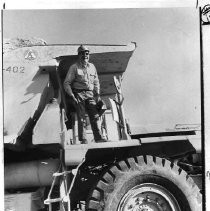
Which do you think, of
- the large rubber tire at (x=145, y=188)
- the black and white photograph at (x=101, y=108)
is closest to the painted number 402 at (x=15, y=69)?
the black and white photograph at (x=101, y=108)

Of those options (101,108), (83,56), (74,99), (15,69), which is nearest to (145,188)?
(101,108)

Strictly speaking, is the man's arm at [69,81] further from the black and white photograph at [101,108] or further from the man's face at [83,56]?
the man's face at [83,56]

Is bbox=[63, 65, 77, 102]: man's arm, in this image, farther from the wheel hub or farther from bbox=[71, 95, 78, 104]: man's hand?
the wheel hub

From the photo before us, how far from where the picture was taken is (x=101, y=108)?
14.7 feet

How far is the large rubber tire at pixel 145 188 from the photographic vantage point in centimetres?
444

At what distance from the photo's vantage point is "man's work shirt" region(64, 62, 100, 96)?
4.45m

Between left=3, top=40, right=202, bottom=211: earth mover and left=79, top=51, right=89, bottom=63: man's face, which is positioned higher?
left=79, top=51, right=89, bottom=63: man's face

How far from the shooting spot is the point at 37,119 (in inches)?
172

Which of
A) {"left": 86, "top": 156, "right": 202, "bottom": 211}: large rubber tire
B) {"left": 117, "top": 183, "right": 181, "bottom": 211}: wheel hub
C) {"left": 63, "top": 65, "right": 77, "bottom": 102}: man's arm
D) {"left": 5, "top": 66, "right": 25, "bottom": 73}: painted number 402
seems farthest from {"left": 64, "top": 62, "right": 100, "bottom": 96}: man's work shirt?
{"left": 117, "top": 183, "right": 181, "bottom": 211}: wheel hub

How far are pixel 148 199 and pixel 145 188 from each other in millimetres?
118

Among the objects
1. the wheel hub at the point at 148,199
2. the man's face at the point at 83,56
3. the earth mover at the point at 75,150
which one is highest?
the man's face at the point at 83,56

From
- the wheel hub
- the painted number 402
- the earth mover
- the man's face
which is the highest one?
the man's face

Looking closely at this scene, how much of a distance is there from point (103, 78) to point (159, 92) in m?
0.57

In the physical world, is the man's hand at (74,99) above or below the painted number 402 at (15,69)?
below
